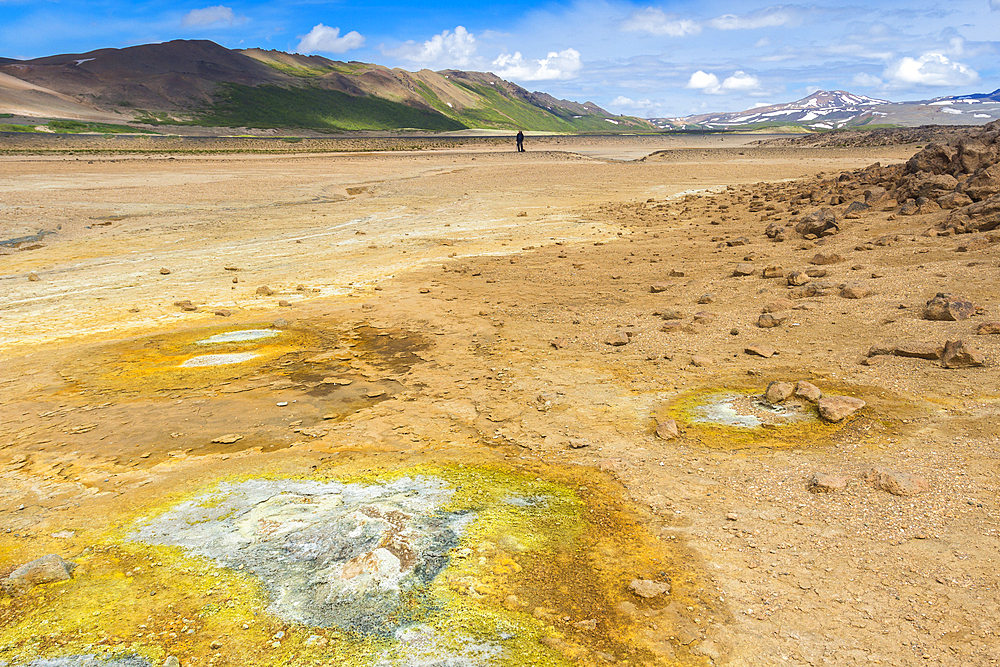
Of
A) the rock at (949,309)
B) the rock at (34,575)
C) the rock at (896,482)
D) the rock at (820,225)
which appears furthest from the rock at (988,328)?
the rock at (34,575)

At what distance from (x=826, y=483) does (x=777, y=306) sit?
4.80 meters

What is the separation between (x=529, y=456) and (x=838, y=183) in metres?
15.7

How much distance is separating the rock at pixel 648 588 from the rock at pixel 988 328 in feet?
18.4

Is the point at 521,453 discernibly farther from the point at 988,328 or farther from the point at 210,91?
the point at 210,91

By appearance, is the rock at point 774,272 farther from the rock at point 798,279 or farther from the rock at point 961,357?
the rock at point 961,357

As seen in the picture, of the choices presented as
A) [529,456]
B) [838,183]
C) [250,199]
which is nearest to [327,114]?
[250,199]

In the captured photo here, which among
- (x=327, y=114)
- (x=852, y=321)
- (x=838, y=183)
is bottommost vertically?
(x=852, y=321)

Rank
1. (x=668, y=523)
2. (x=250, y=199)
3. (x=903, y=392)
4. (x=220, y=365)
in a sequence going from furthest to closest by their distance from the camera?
1. (x=250, y=199)
2. (x=220, y=365)
3. (x=903, y=392)
4. (x=668, y=523)

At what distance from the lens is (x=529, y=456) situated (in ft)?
19.4

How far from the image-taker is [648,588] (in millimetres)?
3998

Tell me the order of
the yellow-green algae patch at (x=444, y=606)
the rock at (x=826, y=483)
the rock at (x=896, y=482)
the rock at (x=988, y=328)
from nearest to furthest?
the yellow-green algae patch at (x=444, y=606), the rock at (x=896, y=482), the rock at (x=826, y=483), the rock at (x=988, y=328)

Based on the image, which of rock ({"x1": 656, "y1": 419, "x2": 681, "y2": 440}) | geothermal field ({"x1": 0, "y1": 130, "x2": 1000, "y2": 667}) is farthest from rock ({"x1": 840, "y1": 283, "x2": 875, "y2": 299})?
rock ({"x1": 656, "y1": 419, "x2": 681, "y2": 440})

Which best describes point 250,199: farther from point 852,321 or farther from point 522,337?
point 852,321

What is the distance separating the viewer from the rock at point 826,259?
11.2 meters
